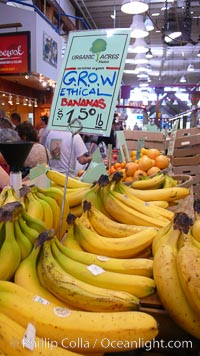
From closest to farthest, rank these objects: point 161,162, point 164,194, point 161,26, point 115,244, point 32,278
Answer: point 32,278
point 115,244
point 164,194
point 161,162
point 161,26

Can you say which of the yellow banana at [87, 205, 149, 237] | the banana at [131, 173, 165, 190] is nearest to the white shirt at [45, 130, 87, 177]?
the banana at [131, 173, 165, 190]

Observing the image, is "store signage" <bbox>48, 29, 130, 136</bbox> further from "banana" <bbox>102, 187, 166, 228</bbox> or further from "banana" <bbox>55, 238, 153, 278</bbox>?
"banana" <bbox>55, 238, 153, 278</bbox>

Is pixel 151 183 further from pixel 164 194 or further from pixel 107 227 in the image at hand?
pixel 107 227

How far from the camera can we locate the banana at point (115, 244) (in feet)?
3.95

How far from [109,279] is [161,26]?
13.6 meters

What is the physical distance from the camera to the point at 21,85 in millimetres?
9961

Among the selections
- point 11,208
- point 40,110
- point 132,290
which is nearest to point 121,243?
point 132,290

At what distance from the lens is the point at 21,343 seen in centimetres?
73

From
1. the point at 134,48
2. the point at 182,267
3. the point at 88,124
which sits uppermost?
the point at 134,48

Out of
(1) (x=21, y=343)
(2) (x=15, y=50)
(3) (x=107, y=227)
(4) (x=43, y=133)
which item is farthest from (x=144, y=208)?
(2) (x=15, y=50)

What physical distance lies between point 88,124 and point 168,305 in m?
0.85

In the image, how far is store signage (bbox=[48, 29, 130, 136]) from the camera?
146 cm

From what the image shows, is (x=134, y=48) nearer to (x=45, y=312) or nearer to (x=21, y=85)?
(x=21, y=85)

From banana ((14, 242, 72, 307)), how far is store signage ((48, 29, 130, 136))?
2.15 ft
